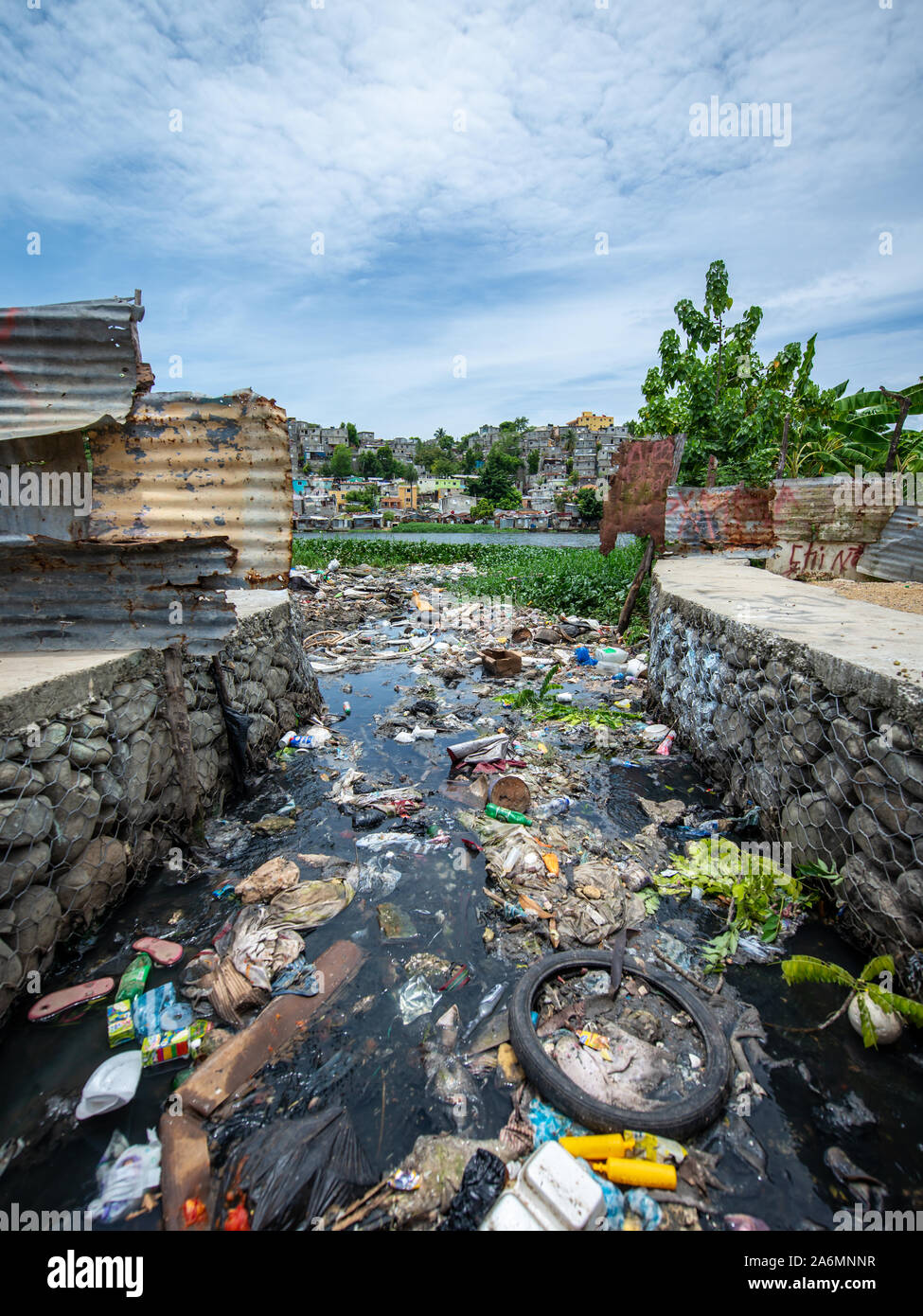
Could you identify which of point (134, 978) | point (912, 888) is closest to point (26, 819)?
point (134, 978)

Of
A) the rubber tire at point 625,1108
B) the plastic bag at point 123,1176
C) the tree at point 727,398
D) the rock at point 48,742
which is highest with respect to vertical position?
the tree at point 727,398

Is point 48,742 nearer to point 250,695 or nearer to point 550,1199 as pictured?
point 250,695

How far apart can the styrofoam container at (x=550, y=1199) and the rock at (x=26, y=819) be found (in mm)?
2145

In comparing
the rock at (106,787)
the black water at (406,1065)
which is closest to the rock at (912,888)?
the black water at (406,1065)

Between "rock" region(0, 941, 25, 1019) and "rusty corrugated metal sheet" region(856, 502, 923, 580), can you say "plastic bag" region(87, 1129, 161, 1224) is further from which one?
"rusty corrugated metal sheet" region(856, 502, 923, 580)

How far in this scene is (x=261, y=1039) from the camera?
215cm

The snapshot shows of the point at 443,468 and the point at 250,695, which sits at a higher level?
the point at 443,468

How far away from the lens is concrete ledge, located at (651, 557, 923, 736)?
221 centimetres

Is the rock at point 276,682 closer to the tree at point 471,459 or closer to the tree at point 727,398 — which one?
the tree at point 727,398

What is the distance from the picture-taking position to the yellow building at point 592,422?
9806cm

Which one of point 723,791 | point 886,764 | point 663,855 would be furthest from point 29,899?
point 723,791

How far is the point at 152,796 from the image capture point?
3.15m

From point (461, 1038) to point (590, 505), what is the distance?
51.6 metres

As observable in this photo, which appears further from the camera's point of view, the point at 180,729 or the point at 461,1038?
the point at 180,729
